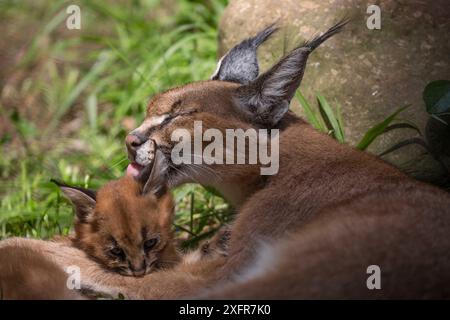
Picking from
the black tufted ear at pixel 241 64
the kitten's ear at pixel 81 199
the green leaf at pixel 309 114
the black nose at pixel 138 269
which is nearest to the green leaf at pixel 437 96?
the green leaf at pixel 309 114

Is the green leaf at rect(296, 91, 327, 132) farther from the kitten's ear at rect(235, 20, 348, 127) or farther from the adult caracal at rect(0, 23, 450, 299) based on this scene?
the kitten's ear at rect(235, 20, 348, 127)

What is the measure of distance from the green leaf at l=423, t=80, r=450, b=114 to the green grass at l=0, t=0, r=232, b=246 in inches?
71.3

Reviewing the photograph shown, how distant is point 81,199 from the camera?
5023 millimetres

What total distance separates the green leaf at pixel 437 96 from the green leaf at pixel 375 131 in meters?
0.33

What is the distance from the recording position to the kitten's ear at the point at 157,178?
4988 mm

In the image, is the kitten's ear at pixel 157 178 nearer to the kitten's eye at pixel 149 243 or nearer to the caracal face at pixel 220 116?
the caracal face at pixel 220 116

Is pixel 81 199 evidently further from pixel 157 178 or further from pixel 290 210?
pixel 290 210

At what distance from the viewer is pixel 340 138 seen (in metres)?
5.98

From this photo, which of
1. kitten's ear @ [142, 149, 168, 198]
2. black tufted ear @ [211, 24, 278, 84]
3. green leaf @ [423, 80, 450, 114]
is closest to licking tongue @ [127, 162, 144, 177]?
kitten's ear @ [142, 149, 168, 198]

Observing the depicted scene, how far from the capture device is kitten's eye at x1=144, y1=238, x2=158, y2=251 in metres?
4.88

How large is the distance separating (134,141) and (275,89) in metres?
0.98

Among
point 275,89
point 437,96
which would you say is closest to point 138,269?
point 275,89
